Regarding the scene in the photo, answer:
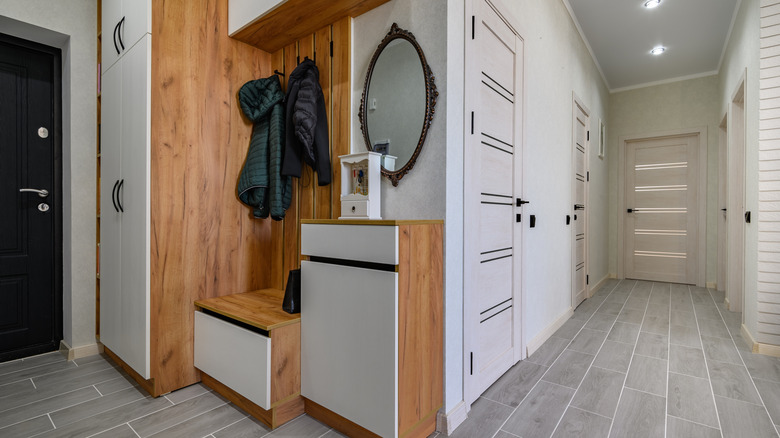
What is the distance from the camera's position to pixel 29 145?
244cm

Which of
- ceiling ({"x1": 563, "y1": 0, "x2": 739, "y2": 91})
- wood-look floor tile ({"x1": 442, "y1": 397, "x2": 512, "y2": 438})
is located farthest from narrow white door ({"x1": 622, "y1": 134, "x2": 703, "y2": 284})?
wood-look floor tile ({"x1": 442, "y1": 397, "x2": 512, "y2": 438})

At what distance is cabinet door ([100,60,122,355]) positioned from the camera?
2146mm

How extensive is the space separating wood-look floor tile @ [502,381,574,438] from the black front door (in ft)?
9.90

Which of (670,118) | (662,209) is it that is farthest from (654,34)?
(662,209)

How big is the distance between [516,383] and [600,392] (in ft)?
1.40

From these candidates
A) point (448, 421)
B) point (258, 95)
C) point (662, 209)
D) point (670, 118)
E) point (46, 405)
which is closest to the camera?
point (448, 421)

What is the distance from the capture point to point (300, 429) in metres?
1.60

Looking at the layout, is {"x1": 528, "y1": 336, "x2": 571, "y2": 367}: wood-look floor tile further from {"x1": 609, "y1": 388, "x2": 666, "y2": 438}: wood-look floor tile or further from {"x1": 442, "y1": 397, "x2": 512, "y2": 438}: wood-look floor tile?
{"x1": 442, "y1": 397, "x2": 512, "y2": 438}: wood-look floor tile

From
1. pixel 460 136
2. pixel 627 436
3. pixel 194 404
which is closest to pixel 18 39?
pixel 194 404

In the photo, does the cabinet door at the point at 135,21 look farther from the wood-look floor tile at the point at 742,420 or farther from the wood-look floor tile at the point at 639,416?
the wood-look floor tile at the point at 742,420

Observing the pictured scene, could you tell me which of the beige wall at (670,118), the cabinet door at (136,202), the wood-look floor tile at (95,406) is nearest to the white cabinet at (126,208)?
the cabinet door at (136,202)

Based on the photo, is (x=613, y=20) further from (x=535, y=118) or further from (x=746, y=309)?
(x=746, y=309)

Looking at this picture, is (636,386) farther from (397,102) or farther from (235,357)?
(235,357)

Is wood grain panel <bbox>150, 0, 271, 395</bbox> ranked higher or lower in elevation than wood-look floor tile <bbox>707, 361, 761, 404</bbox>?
higher
